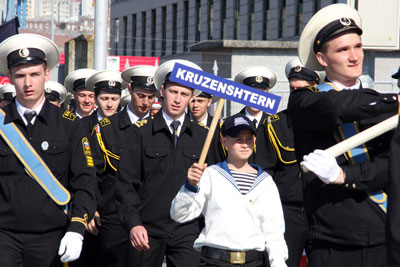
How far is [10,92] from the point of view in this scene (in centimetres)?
1598

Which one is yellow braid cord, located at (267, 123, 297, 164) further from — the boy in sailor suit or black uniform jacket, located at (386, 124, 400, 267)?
black uniform jacket, located at (386, 124, 400, 267)

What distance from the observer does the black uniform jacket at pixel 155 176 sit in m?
7.53

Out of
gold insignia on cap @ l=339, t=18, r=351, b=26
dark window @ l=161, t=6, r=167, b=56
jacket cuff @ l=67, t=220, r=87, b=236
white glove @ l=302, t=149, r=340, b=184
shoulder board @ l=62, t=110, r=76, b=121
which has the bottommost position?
jacket cuff @ l=67, t=220, r=87, b=236

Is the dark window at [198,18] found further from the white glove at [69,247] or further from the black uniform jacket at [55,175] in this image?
the white glove at [69,247]

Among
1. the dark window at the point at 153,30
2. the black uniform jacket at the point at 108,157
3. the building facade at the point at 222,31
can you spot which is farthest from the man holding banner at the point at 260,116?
the dark window at the point at 153,30

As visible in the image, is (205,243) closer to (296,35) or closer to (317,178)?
(317,178)

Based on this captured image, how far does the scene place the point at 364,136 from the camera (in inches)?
190

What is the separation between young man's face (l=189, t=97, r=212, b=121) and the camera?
11102 mm

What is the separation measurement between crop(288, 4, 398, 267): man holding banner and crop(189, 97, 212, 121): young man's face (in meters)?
5.66

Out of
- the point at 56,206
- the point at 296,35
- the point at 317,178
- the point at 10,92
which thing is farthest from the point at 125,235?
the point at 296,35

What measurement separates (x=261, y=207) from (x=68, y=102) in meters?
10.8

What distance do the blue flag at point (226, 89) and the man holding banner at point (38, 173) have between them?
43.9 inches

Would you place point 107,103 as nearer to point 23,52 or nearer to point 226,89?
point 23,52

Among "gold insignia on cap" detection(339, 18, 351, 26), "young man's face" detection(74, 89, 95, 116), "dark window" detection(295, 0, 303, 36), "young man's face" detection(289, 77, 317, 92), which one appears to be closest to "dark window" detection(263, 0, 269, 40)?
"dark window" detection(295, 0, 303, 36)
